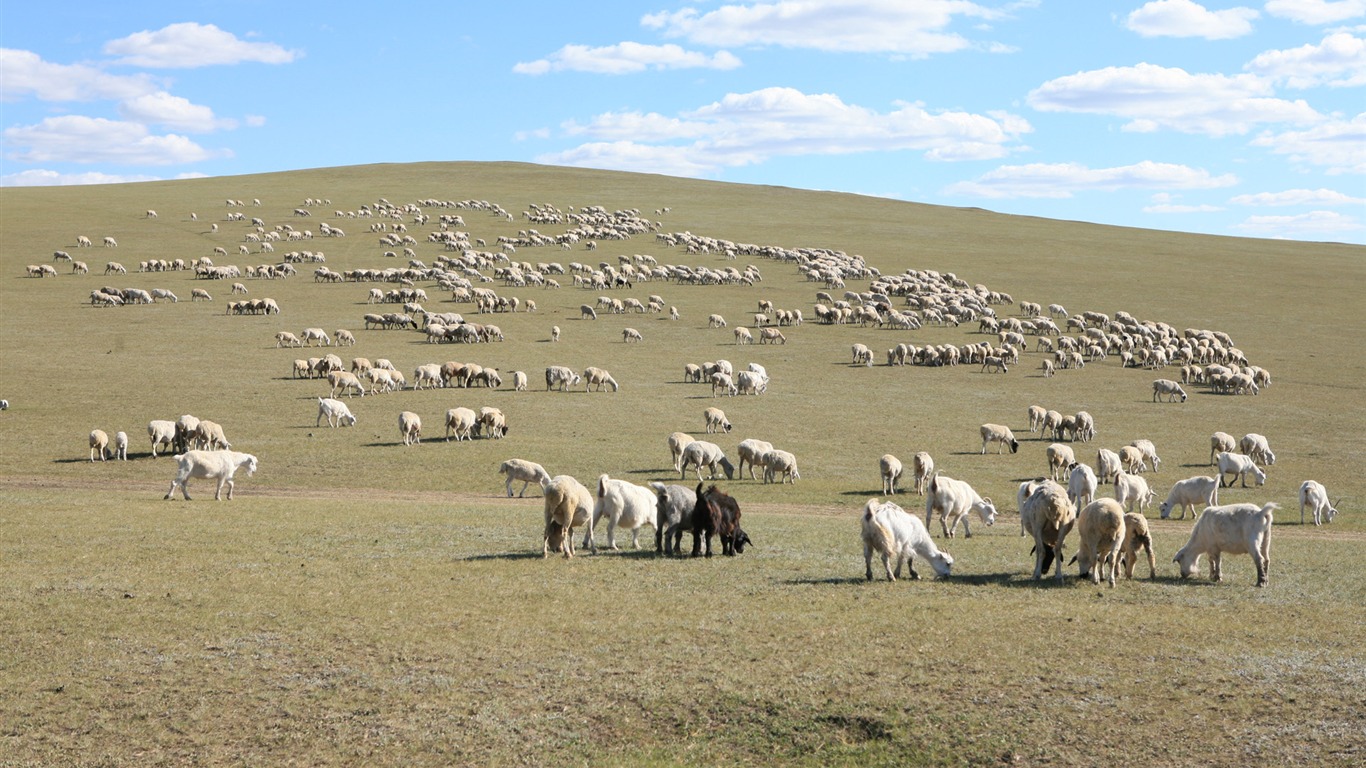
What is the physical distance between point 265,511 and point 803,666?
15.2m

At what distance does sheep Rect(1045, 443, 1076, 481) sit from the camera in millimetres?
31312

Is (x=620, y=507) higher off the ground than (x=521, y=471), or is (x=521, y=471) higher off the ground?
(x=620, y=507)

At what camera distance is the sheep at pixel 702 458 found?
97.9 ft

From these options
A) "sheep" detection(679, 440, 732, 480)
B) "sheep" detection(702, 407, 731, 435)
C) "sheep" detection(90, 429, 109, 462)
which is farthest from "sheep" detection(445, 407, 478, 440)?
"sheep" detection(90, 429, 109, 462)

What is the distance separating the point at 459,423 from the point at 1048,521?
2360 cm

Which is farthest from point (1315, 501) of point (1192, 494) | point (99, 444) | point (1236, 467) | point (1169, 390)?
point (99, 444)

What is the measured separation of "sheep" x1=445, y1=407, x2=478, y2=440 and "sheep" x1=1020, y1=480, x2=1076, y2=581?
75.0 feet

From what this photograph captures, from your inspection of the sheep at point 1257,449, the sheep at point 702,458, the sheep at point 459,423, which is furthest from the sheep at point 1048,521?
the sheep at point 459,423

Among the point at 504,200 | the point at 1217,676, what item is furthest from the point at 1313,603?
the point at 504,200

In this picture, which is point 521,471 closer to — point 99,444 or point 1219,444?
point 99,444

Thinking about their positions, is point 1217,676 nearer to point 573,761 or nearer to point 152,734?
point 573,761

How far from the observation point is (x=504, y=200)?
5054 inches

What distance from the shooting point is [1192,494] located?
25.6 metres

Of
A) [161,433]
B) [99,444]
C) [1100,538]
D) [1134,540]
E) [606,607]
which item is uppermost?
[1100,538]
